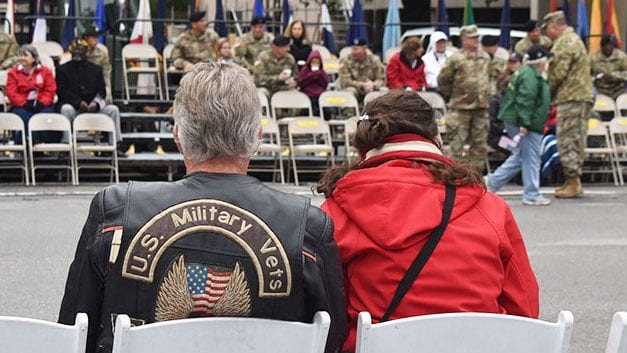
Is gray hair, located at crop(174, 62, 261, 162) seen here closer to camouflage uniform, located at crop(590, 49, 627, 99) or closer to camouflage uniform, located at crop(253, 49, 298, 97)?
camouflage uniform, located at crop(253, 49, 298, 97)

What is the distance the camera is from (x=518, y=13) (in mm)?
35625

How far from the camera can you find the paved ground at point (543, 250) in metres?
8.47

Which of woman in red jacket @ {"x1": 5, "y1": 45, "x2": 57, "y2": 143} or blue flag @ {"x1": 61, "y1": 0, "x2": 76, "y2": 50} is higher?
blue flag @ {"x1": 61, "y1": 0, "x2": 76, "y2": 50}

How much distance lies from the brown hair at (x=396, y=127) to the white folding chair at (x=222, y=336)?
864mm

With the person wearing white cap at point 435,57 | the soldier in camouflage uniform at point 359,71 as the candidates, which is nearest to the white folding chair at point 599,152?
the person wearing white cap at point 435,57

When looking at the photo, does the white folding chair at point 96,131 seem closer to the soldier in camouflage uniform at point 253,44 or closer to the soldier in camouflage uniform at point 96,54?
the soldier in camouflage uniform at point 96,54

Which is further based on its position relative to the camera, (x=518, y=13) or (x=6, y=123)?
(x=518, y=13)

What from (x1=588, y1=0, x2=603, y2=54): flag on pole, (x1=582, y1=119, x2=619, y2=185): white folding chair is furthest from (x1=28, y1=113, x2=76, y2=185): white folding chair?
(x1=588, y1=0, x2=603, y2=54): flag on pole

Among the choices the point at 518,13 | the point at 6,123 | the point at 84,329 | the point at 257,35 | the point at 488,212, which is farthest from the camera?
the point at 518,13

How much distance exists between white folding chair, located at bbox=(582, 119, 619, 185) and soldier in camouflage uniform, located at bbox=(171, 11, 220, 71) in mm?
5549

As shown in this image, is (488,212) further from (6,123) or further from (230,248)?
(6,123)

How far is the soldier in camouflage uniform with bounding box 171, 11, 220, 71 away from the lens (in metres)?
18.4

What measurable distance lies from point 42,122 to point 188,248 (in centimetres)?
1261

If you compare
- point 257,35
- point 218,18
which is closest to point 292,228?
point 257,35
